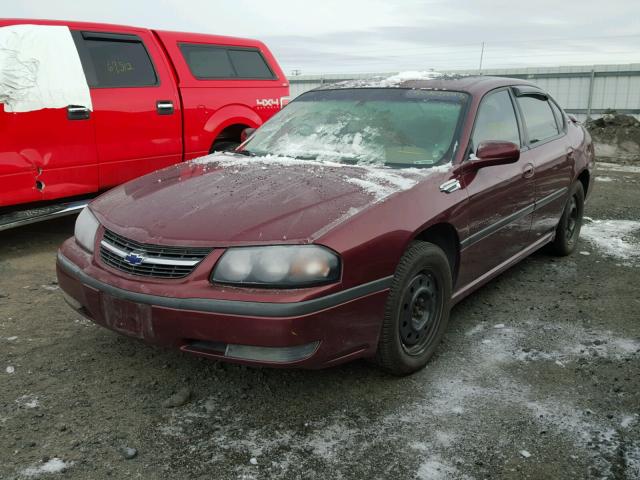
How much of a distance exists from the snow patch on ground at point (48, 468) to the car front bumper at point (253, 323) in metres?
0.59

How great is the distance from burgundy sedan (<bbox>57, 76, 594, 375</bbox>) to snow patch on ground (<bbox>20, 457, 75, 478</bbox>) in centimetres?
60

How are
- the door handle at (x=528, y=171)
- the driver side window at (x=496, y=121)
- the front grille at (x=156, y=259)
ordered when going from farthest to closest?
the door handle at (x=528, y=171) → the driver side window at (x=496, y=121) → the front grille at (x=156, y=259)

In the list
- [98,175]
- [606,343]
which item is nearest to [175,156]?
[98,175]

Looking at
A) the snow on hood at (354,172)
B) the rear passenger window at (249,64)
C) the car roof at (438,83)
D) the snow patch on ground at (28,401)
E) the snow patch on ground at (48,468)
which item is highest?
the rear passenger window at (249,64)

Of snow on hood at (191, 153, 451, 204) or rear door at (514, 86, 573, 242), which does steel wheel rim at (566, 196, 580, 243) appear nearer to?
rear door at (514, 86, 573, 242)

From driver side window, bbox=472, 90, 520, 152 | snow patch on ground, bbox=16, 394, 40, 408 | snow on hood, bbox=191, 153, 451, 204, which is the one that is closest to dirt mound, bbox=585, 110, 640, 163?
driver side window, bbox=472, 90, 520, 152

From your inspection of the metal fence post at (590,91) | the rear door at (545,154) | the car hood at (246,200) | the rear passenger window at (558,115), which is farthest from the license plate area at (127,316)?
the metal fence post at (590,91)

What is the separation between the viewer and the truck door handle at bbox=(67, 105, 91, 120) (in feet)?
17.1

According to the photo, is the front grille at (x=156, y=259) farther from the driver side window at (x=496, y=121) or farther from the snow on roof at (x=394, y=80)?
the snow on roof at (x=394, y=80)

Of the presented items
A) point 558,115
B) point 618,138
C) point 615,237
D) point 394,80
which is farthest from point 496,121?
point 618,138

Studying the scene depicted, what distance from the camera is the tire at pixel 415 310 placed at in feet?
9.48

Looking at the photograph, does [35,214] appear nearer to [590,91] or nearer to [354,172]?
[354,172]

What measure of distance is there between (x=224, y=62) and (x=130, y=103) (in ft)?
4.95

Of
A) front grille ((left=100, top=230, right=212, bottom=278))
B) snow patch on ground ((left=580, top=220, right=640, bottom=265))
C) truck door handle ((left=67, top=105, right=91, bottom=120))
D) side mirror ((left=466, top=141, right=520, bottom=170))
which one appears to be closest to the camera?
front grille ((left=100, top=230, right=212, bottom=278))
